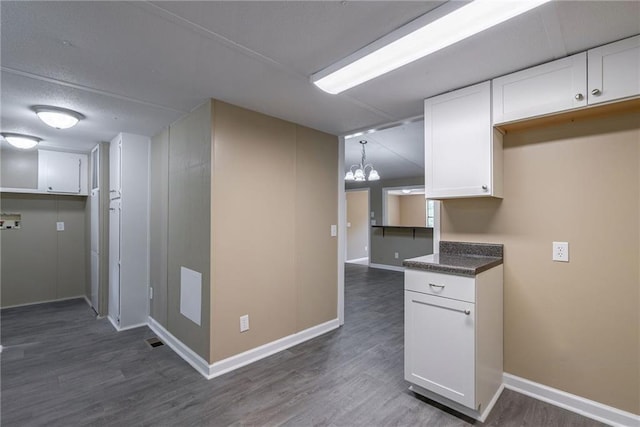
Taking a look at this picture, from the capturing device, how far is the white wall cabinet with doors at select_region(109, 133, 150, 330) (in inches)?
133

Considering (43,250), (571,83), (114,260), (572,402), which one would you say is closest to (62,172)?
(43,250)

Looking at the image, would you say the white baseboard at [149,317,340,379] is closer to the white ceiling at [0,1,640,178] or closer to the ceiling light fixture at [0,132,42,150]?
the white ceiling at [0,1,640,178]

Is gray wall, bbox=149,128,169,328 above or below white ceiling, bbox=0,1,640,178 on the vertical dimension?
below

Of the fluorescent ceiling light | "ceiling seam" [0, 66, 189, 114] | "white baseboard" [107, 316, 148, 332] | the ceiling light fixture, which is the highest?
"ceiling seam" [0, 66, 189, 114]

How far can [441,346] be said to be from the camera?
1.96 metres

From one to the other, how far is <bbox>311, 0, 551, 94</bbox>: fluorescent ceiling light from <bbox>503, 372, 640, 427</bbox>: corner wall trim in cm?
236

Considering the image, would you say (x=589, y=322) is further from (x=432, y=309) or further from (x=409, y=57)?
(x=409, y=57)

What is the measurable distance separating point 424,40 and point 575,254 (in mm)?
1715

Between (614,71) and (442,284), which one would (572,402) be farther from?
(614,71)

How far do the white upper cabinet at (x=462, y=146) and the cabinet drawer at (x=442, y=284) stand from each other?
63 cm

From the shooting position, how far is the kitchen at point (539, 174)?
4.87 ft

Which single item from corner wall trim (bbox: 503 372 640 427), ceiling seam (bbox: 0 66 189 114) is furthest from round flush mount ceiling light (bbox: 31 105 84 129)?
corner wall trim (bbox: 503 372 640 427)

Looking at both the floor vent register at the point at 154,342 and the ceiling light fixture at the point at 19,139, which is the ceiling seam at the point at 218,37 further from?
the ceiling light fixture at the point at 19,139

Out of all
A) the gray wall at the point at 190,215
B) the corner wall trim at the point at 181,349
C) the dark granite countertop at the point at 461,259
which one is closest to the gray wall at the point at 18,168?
the gray wall at the point at 190,215
